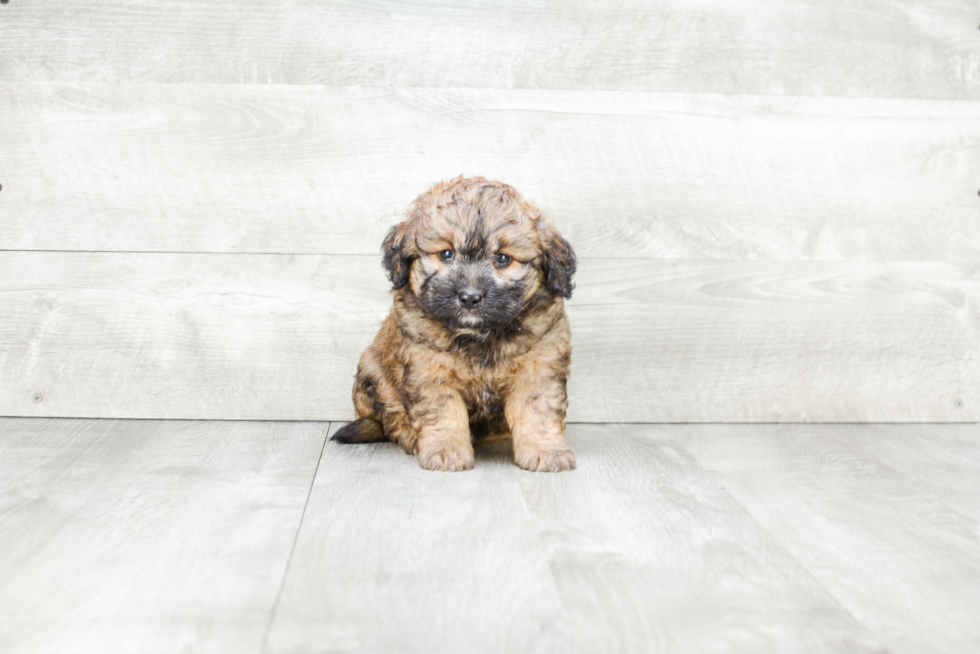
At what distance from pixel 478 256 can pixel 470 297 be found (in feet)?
0.46

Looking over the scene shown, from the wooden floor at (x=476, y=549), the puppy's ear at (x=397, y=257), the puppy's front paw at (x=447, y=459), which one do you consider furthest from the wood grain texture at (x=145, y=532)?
the puppy's ear at (x=397, y=257)

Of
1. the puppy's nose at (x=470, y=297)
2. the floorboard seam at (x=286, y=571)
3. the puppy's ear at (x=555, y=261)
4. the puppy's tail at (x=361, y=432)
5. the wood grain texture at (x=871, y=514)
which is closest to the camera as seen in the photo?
the floorboard seam at (x=286, y=571)

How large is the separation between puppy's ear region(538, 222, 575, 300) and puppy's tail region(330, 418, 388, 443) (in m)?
0.75

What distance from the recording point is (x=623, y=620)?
55.3 inches

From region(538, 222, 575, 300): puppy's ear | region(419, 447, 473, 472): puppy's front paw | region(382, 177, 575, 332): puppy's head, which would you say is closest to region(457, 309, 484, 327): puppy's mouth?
region(382, 177, 575, 332): puppy's head

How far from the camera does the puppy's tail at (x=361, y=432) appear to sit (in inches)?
100.0

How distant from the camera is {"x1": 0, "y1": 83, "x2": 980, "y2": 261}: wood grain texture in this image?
2.77m

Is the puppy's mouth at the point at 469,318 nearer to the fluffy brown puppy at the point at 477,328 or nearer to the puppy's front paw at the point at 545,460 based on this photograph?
the fluffy brown puppy at the point at 477,328

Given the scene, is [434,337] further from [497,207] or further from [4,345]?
[4,345]

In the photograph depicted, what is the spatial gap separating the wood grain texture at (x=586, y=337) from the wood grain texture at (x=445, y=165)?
0.09 meters

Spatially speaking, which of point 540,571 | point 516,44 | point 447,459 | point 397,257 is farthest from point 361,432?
point 516,44

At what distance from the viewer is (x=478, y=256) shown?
2.16 meters

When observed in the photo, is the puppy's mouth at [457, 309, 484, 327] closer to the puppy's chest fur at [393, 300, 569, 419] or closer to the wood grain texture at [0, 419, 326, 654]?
the puppy's chest fur at [393, 300, 569, 419]

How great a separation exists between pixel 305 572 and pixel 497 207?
1.08 metres
